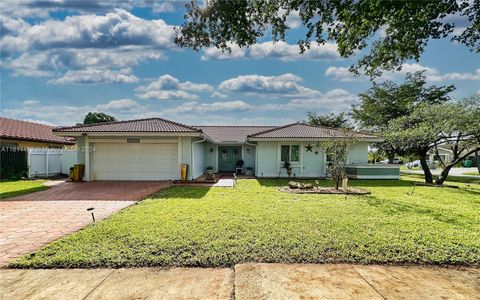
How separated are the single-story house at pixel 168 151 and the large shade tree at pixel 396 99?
11701mm

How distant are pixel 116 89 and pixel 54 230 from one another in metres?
14.6

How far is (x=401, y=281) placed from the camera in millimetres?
3877

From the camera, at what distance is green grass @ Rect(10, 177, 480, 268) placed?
455 cm

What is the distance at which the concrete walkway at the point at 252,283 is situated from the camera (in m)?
3.48

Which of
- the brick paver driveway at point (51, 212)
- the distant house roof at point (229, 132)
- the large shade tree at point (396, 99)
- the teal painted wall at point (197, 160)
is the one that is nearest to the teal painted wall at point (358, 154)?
the distant house roof at point (229, 132)

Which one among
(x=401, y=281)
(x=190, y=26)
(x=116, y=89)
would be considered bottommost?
(x=401, y=281)

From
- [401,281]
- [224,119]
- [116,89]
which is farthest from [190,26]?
[224,119]

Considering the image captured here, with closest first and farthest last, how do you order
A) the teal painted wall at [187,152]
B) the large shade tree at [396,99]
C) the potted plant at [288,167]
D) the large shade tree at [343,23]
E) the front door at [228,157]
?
the large shade tree at [343,23]
the teal painted wall at [187,152]
the potted plant at [288,167]
the front door at [228,157]
the large shade tree at [396,99]

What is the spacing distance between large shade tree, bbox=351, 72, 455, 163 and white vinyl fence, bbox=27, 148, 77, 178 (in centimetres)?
2672

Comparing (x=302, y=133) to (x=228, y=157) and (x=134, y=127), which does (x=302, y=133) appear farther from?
(x=134, y=127)

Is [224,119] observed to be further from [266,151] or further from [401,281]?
[401,281]

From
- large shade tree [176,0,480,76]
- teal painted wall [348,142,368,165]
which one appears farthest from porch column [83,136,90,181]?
teal painted wall [348,142,368,165]

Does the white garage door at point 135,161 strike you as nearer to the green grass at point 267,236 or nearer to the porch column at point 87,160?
the porch column at point 87,160

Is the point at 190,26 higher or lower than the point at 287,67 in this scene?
lower
